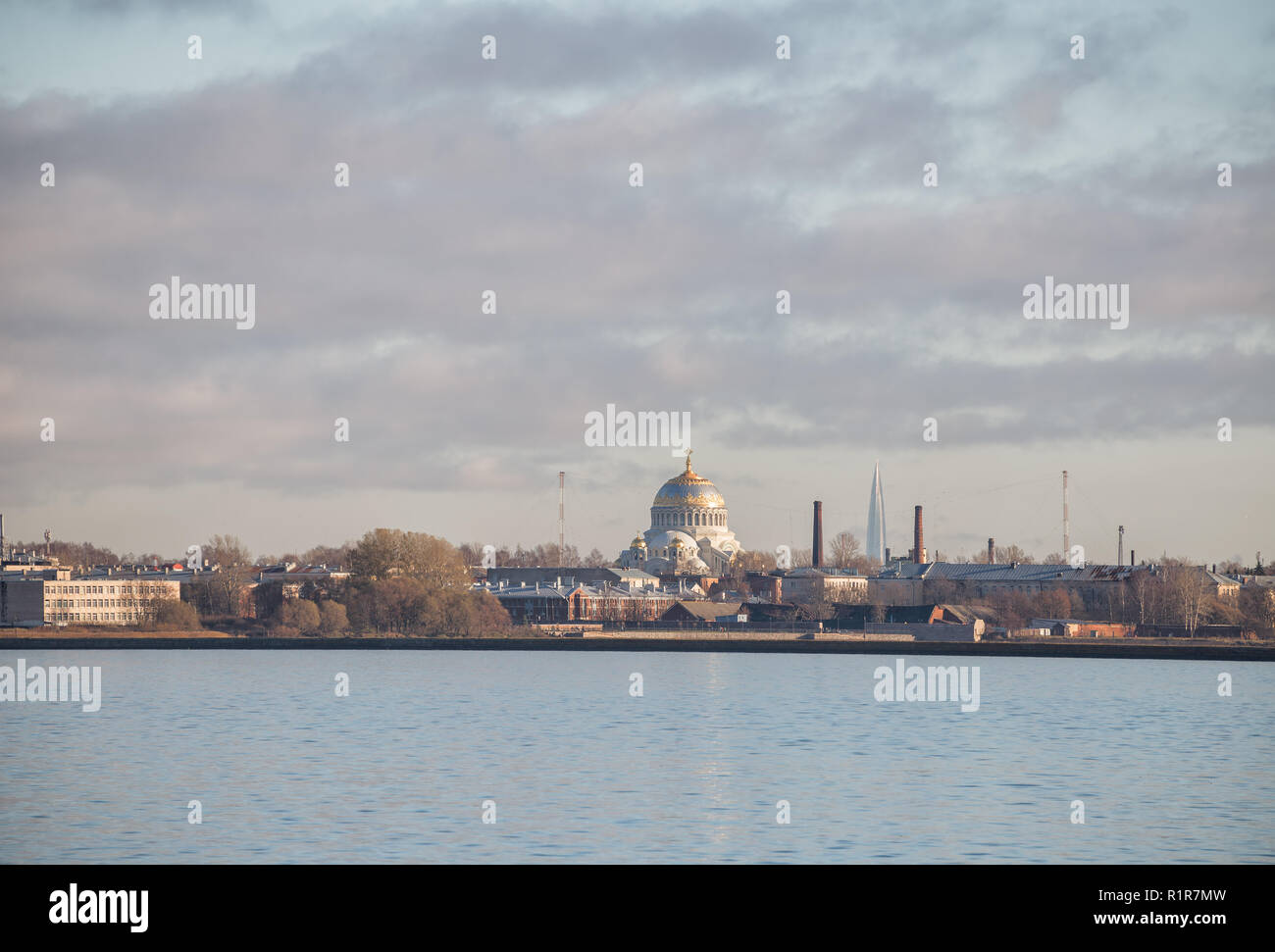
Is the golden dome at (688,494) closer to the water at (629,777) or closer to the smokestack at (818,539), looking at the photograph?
the smokestack at (818,539)

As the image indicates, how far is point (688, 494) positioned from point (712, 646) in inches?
2616

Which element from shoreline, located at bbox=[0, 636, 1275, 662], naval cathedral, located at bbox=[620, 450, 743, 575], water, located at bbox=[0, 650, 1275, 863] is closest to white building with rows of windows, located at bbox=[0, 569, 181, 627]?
shoreline, located at bbox=[0, 636, 1275, 662]

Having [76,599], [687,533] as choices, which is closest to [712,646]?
[76,599]

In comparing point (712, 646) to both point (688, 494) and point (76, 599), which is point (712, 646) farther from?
point (688, 494)

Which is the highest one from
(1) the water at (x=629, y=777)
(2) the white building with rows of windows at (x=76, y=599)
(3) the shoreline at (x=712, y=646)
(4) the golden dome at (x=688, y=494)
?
(4) the golden dome at (x=688, y=494)

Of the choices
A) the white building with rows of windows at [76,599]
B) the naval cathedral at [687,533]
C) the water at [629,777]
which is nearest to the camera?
the water at [629,777]

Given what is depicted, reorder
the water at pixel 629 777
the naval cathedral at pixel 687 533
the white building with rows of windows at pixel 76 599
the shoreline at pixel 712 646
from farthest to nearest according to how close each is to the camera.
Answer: the naval cathedral at pixel 687 533
the white building with rows of windows at pixel 76 599
the shoreline at pixel 712 646
the water at pixel 629 777

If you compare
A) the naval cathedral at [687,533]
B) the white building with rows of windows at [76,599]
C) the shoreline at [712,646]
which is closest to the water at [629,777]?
the shoreline at [712,646]

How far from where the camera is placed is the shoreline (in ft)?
275

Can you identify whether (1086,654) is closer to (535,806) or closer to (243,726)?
(243,726)

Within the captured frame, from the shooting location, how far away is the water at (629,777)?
20906mm
